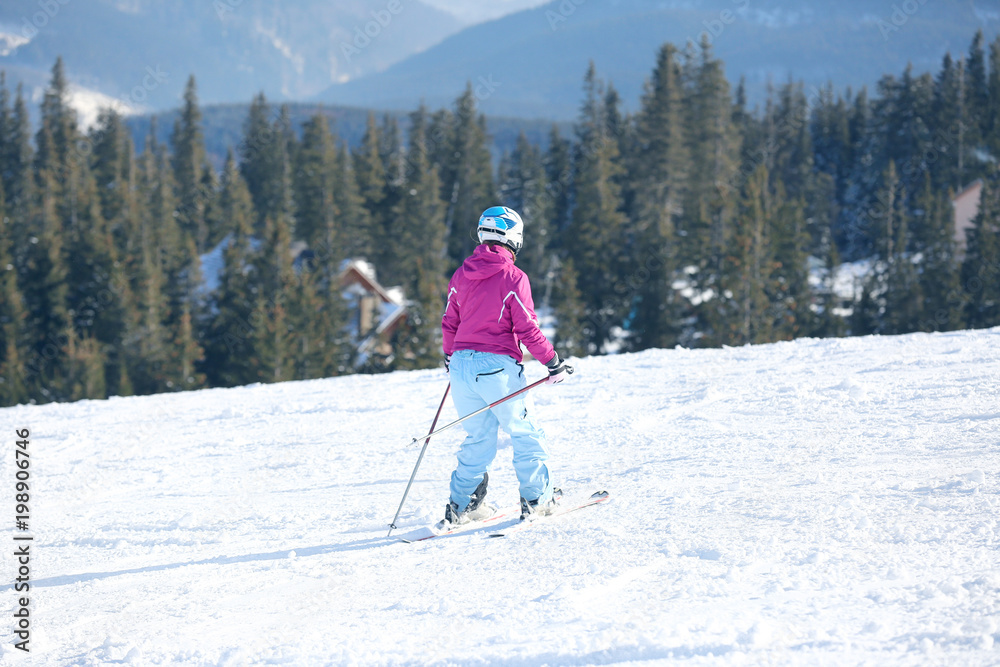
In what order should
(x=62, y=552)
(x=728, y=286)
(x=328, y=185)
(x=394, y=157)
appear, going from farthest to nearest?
(x=394, y=157), (x=328, y=185), (x=728, y=286), (x=62, y=552)

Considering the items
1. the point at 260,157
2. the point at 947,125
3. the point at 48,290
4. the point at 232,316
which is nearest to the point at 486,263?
the point at 232,316

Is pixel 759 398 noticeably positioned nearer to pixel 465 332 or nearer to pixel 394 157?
pixel 465 332

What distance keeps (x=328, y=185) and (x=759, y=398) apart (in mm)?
52831

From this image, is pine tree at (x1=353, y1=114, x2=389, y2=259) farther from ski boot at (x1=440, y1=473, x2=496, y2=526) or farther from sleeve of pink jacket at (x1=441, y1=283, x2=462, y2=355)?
ski boot at (x1=440, y1=473, x2=496, y2=526)

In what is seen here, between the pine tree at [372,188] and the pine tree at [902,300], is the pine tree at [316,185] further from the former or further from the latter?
the pine tree at [902,300]

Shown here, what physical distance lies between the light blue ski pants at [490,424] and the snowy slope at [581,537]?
1.18 feet

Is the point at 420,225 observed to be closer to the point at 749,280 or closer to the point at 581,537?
the point at 749,280

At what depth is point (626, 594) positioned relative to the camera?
13.2 feet

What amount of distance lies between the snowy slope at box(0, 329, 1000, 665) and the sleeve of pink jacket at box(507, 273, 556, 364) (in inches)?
45.1

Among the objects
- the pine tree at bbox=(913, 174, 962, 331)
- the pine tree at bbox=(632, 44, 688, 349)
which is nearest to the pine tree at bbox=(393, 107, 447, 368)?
the pine tree at bbox=(632, 44, 688, 349)

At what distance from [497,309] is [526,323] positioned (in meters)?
0.21

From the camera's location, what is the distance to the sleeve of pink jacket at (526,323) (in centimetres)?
496

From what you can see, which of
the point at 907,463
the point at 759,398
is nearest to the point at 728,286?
the point at 759,398

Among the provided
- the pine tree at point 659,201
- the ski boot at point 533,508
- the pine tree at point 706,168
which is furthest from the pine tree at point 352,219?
the ski boot at point 533,508
